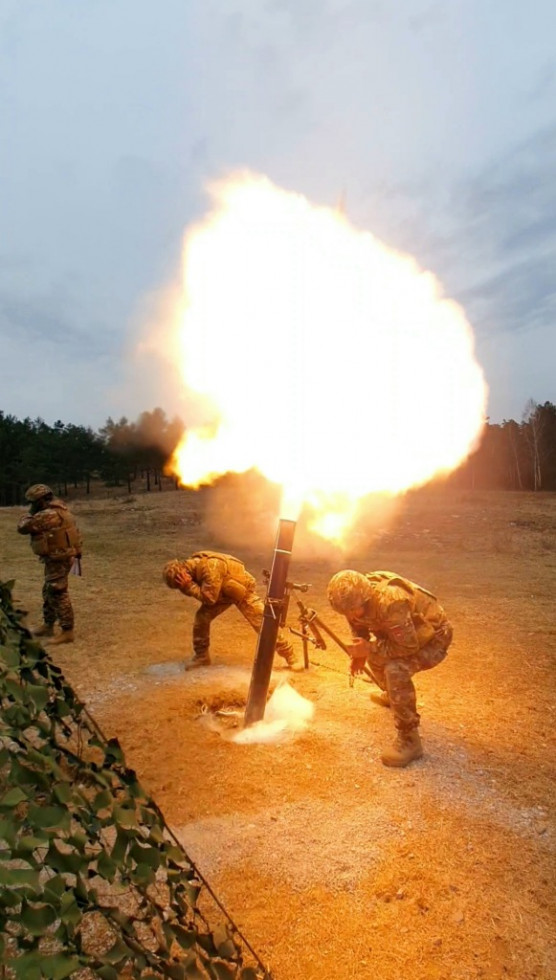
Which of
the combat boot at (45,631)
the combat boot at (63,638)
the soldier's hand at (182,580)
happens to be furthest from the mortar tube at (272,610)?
the combat boot at (45,631)

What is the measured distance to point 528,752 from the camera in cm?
623

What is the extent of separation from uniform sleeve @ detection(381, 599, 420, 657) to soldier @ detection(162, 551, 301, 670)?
2.90 m

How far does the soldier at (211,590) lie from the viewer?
8.38 meters

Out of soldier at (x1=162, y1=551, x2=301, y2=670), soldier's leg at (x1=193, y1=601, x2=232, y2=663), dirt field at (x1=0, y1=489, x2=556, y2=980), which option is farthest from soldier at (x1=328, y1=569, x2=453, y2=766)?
soldier's leg at (x1=193, y1=601, x2=232, y2=663)

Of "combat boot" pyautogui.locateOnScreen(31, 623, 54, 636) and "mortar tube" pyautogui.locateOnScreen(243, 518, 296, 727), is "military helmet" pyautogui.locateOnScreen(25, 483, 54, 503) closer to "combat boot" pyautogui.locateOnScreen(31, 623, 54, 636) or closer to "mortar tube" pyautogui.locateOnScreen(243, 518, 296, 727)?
"combat boot" pyautogui.locateOnScreen(31, 623, 54, 636)

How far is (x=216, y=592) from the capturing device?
834cm

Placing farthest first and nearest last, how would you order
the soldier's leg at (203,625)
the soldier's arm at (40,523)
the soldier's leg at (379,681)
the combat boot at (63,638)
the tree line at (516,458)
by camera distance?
the tree line at (516,458)
the soldier's arm at (40,523)
the combat boot at (63,638)
the soldier's leg at (203,625)
the soldier's leg at (379,681)

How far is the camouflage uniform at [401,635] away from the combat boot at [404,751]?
68 millimetres

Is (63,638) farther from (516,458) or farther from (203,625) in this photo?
(516,458)

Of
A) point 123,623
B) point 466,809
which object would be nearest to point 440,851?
point 466,809

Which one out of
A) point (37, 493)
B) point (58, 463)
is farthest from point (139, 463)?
point (37, 493)

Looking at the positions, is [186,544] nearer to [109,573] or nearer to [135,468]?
[109,573]

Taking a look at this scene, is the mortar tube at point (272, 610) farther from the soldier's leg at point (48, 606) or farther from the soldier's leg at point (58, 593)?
the soldier's leg at point (48, 606)

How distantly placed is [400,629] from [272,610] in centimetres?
136
